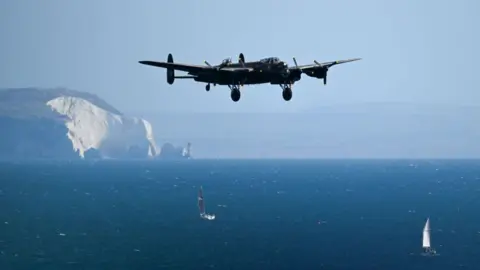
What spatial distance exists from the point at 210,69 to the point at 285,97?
713 cm

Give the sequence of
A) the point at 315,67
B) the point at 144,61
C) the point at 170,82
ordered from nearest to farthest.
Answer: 1. the point at 144,61
2. the point at 315,67
3. the point at 170,82

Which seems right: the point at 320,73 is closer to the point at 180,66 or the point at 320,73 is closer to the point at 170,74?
the point at 180,66

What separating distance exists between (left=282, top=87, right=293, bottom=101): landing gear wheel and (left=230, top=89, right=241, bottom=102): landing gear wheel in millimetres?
3878

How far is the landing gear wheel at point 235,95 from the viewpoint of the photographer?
68850mm

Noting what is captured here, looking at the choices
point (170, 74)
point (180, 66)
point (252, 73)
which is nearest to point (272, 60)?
point (252, 73)

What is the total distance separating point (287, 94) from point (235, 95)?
4.49 meters

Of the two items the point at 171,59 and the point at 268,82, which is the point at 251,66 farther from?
the point at 171,59

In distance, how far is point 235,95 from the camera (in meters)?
69.9

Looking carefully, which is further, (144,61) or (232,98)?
(232,98)

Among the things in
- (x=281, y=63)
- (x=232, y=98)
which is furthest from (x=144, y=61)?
(x=281, y=63)

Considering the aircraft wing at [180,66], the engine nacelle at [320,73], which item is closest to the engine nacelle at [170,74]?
the aircraft wing at [180,66]

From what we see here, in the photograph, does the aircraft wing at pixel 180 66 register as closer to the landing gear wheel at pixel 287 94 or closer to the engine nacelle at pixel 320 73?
the landing gear wheel at pixel 287 94

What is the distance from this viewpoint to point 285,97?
2751 inches

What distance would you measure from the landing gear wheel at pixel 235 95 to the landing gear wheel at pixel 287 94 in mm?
3878
